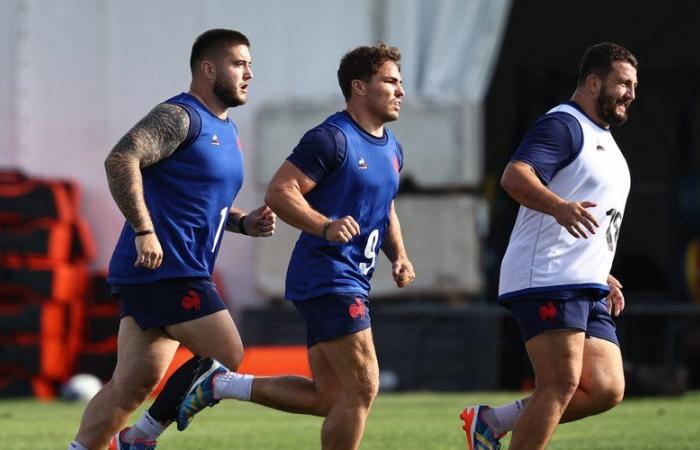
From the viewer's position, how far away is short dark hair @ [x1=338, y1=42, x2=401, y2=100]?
7371 millimetres

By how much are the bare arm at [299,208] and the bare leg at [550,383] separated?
949 millimetres

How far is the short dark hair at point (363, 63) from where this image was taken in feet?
24.2

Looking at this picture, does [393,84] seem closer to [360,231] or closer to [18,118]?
[360,231]

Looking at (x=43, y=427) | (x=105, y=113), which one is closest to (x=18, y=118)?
(x=105, y=113)

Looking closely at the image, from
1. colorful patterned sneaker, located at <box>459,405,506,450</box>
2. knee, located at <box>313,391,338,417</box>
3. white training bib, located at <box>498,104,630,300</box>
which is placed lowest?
colorful patterned sneaker, located at <box>459,405,506,450</box>

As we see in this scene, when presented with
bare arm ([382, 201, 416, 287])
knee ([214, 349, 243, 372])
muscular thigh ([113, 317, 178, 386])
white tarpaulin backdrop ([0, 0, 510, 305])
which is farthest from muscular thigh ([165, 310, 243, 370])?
white tarpaulin backdrop ([0, 0, 510, 305])

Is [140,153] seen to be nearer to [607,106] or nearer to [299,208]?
[299,208]

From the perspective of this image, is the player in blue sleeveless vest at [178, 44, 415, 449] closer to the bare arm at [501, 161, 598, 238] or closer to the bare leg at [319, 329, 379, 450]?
the bare leg at [319, 329, 379, 450]

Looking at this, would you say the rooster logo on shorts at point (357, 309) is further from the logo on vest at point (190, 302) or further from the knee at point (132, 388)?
the knee at point (132, 388)

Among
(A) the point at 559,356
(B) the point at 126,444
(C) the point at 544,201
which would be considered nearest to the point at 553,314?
(A) the point at 559,356

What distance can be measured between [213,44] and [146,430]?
1.83 meters

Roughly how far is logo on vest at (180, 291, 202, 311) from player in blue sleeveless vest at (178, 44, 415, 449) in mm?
292

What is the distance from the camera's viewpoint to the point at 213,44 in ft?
24.8

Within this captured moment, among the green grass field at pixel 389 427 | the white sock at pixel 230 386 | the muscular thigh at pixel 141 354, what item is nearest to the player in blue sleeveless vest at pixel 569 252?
the white sock at pixel 230 386
